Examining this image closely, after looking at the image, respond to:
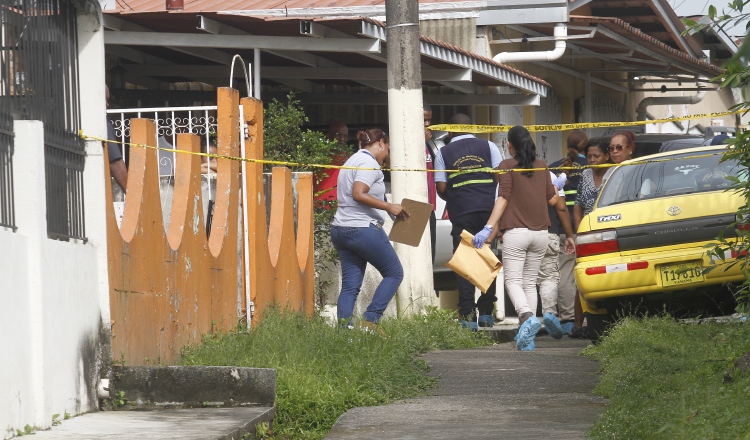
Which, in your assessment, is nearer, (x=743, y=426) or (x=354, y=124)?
(x=743, y=426)

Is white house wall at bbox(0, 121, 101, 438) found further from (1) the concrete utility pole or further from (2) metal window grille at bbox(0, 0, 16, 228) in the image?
(1) the concrete utility pole

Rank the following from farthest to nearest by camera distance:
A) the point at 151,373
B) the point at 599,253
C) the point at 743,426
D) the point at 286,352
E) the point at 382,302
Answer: the point at 382,302 → the point at 599,253 → the point at 286,352 → the point at 151,373 → the point at 743,426

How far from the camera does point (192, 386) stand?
6.82 m

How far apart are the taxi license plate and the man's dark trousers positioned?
2.35 meters

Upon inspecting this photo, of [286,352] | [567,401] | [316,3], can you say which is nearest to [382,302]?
[286,352]

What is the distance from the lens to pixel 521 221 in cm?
1043

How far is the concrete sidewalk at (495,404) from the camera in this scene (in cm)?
616

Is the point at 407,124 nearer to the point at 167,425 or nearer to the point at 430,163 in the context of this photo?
the point at 430,163

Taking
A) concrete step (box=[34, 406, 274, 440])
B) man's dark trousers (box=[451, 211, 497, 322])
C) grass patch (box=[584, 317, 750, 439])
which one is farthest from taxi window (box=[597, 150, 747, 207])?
concrete step (box=[34, 406, 274, 440])

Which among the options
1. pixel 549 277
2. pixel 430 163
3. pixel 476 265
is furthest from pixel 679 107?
pixel 476 265

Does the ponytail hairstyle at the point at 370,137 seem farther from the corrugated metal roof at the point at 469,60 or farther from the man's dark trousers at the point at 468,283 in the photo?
the corrugated metal roof at the point at 469,60

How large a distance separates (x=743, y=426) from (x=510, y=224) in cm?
585

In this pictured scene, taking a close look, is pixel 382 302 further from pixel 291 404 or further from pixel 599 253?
pixel 291 404

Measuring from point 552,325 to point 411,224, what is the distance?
169 centimetres
